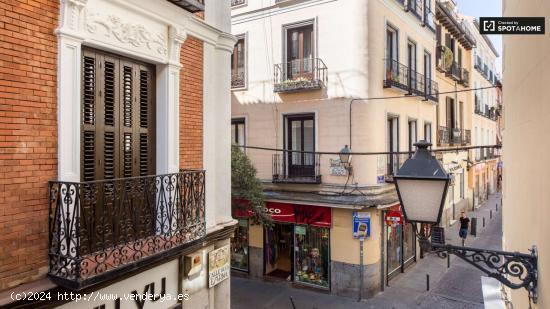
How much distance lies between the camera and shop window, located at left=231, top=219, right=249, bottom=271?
608 inches

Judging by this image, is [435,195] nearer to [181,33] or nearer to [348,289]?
[181,33]

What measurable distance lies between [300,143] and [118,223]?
10.1 m

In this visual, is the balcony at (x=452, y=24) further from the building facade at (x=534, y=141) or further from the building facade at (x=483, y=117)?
the building facade at (x=534, y=141)

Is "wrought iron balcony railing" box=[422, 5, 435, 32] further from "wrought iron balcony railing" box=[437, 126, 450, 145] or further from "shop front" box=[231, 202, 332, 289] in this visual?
"shop front" box=[231, 202, 332, 289]

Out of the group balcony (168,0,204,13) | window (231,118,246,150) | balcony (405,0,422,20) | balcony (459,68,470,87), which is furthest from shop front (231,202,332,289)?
balcony (459,68,470,87)

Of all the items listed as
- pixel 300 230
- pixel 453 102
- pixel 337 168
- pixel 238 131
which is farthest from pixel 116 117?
pixel 453 102

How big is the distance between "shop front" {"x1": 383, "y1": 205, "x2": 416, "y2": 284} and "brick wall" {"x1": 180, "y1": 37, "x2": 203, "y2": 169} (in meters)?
9.00

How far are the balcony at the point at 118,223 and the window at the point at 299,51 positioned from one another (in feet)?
29.0

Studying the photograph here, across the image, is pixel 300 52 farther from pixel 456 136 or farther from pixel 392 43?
pixel 456 136

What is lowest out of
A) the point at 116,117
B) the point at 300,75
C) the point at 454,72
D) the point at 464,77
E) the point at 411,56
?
the point at 116,117

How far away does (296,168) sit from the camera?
569 inches

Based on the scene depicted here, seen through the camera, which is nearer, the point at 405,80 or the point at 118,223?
the point at 118,223

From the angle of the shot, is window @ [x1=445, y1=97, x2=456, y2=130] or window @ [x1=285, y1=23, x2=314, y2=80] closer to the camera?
window @ [x1=285, y1=23, x2=314, y2=80]

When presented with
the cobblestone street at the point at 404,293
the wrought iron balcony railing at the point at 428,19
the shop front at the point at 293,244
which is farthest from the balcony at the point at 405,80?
the cobblestone street at the point at 404,293
